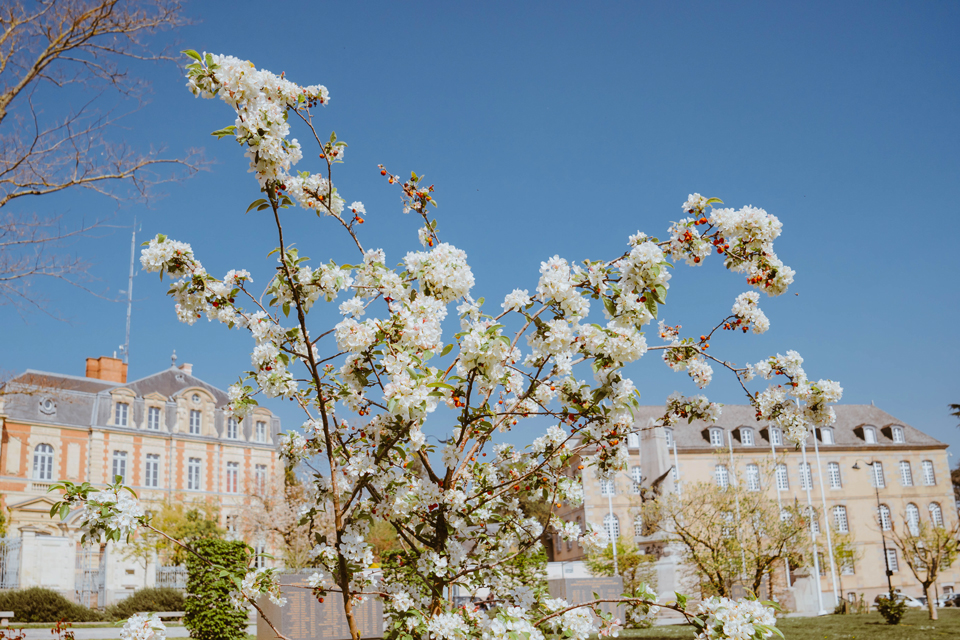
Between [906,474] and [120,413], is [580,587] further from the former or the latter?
[906,474]

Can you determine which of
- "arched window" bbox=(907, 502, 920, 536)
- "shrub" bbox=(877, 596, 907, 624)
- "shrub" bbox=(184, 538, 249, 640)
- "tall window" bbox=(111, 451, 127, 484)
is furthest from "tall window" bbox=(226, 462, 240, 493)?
"arched window" bbox=(907, 502, 920, 536)

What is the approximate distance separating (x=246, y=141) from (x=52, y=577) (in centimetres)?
2744

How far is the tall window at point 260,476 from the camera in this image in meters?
42.6

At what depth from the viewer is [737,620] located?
3012 mm

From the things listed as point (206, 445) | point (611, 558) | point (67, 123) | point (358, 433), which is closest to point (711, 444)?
point (611, 558)

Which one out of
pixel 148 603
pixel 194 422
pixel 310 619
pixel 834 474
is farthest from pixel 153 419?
pixel 834 474

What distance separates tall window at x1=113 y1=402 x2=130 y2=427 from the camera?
3984cm

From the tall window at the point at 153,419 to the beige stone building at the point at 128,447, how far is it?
0.06m

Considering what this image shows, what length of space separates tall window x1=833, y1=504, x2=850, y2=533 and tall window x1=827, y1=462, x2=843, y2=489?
1.35 metres

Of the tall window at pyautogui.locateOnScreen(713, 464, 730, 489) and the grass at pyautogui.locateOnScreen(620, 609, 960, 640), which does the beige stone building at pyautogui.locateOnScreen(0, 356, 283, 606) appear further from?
the tall window at pyautogui.locateOnScreen(713, 464, 730, 489)

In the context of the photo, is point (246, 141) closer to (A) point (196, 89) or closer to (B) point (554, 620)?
(A) point (196, 89)

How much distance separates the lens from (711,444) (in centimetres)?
4772

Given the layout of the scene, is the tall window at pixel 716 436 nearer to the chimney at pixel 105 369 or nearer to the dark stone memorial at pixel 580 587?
the dark stone memorial at pixel 580 587

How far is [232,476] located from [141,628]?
4278cm
